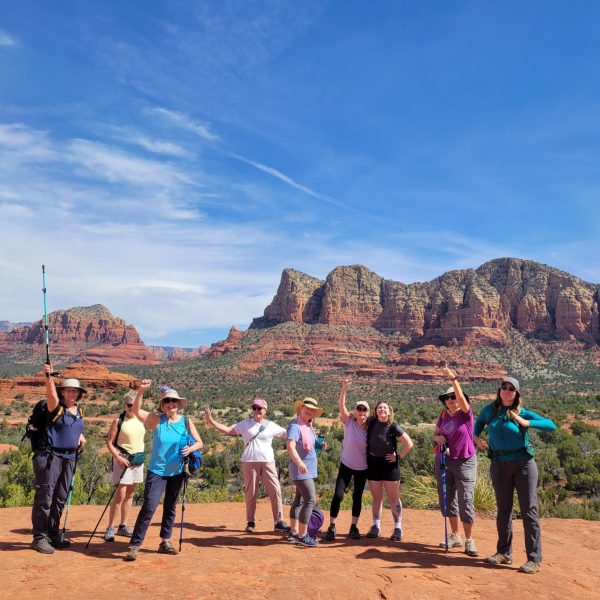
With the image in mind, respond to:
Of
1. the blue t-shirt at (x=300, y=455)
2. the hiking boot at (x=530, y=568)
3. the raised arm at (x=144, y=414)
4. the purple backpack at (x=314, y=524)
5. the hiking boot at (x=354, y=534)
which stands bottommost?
the hiking boot at (x=354, y=534)

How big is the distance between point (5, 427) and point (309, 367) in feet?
208

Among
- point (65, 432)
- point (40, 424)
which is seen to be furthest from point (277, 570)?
point (40, 424)

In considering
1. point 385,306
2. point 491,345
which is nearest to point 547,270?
point 491,345

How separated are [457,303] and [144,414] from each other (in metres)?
105

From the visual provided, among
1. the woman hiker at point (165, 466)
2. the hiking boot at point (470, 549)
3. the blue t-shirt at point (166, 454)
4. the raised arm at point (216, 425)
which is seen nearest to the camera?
the woman hiker at point (165, 466)

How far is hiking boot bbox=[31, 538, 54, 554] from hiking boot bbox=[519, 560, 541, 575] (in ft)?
16.8

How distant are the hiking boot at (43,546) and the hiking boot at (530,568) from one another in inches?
202

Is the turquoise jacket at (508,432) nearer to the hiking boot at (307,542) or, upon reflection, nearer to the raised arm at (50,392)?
the hiking boot at (307,542)

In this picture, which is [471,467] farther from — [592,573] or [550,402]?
[550,402]

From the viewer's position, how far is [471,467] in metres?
6.09

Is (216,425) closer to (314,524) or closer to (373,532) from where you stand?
(314,524)

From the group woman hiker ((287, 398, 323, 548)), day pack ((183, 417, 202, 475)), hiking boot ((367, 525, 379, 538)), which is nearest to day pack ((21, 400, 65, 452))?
day pack ((183, 417, 202, 475))

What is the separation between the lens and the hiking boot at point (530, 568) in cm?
538

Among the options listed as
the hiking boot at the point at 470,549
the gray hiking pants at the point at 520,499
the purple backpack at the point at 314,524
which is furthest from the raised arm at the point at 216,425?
the gray hiking pants at the point at 520,499
